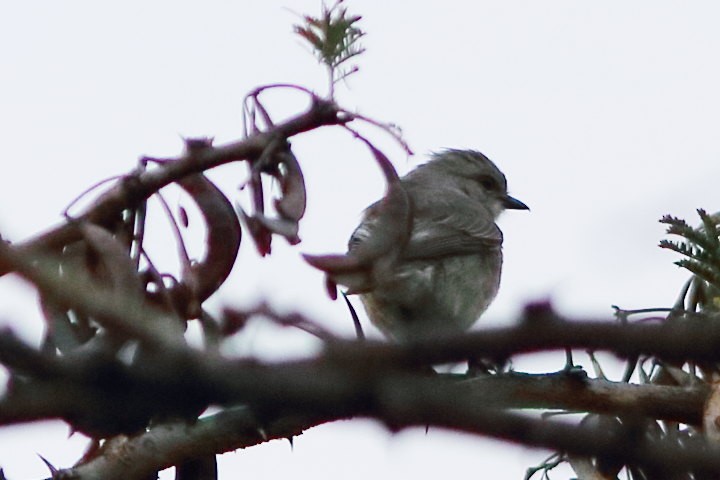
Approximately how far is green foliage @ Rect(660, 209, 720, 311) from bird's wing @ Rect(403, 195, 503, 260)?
2944 mm

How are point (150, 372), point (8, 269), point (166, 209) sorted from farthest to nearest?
1. point (166, 209)
2. point (8, 269)
3. point (150, 372)

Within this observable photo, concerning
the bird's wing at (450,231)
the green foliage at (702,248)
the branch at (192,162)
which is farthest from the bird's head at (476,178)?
the branch at (192,162)

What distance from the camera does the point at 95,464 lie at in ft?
9.70

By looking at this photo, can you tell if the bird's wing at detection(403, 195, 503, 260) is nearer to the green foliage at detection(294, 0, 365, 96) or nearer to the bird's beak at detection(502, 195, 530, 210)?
the bird's beak at detection(502, 195, 530, 210)

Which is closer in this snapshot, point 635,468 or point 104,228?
point 635,468

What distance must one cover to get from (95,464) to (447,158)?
291 inches

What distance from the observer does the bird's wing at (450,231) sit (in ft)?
23.7

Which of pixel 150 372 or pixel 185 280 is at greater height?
pixel 150 372

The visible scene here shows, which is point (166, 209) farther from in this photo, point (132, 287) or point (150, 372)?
point (150, 372)

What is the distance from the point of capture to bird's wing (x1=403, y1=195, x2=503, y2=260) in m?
7.22

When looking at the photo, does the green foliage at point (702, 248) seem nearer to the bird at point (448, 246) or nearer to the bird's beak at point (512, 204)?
the bird at point (448, 246)

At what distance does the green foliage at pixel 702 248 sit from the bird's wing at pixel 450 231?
294 centimetres

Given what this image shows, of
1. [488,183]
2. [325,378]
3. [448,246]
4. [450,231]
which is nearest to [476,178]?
[488,183]

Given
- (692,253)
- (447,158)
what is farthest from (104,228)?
(447,158)
